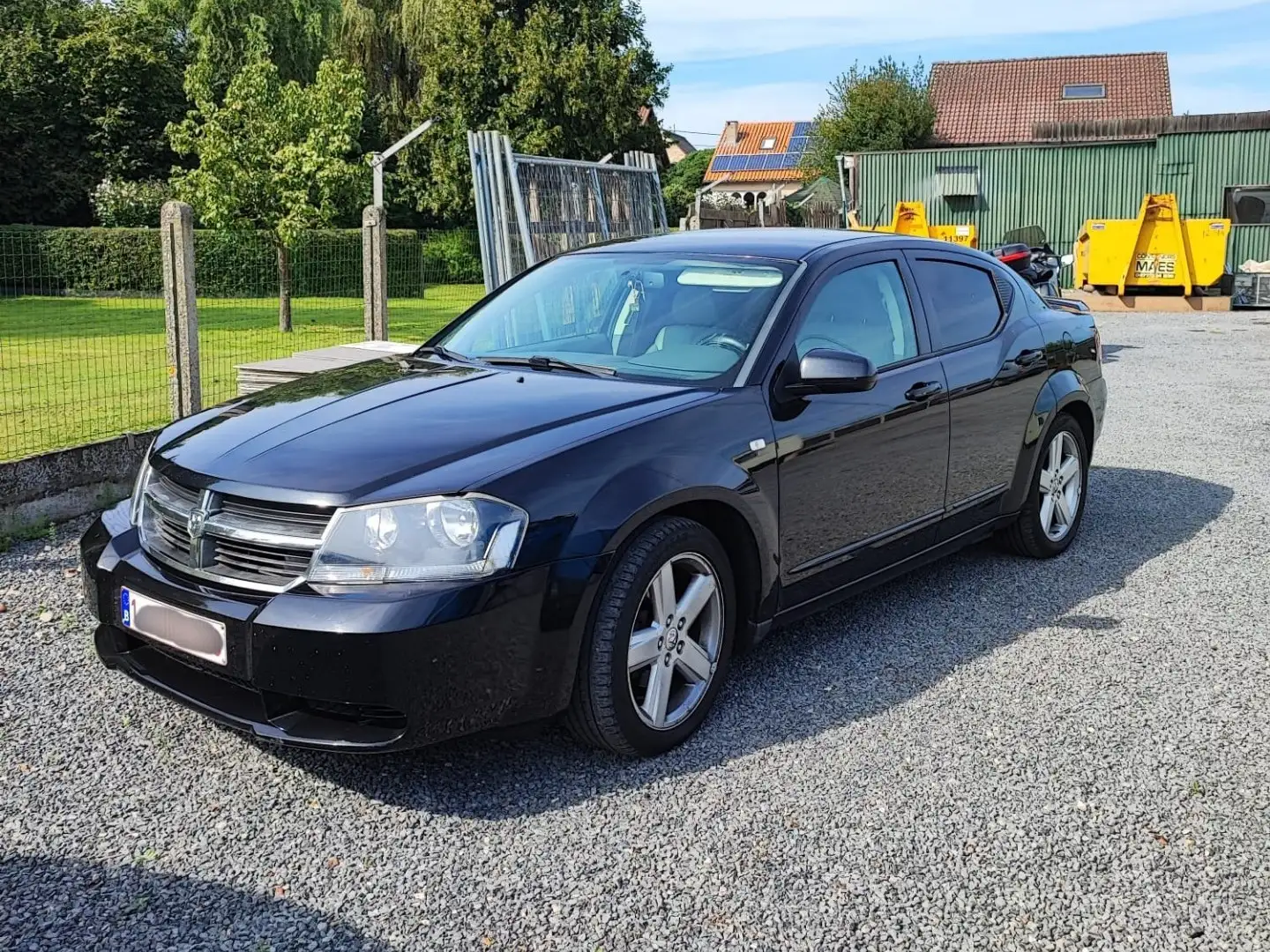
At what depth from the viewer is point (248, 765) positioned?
3.54m

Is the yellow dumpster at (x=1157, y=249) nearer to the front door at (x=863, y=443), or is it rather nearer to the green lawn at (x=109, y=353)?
the green lawn at (x=109, y=353)

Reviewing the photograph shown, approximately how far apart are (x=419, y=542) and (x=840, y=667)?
1893 mm

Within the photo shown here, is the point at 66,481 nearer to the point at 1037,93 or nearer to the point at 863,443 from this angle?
the point at 863,443

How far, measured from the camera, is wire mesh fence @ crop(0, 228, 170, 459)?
342 inches

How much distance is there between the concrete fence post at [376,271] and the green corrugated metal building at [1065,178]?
21.2m

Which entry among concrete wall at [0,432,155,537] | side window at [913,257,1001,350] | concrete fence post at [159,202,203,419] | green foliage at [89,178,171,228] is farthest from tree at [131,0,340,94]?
side window at [913,257,1001,350]

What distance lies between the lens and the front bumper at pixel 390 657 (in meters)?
3.02

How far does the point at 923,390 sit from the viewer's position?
468 centimetres

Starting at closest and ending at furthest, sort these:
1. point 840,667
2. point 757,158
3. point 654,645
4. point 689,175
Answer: point 654,645 < point 840,667 < point 757,158 < point 689,175

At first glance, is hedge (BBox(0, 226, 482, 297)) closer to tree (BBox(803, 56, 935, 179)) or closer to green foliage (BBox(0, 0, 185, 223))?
green foliage (BBox(0, 0, 185, 223))

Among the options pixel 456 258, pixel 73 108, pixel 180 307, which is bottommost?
pixel 180 307

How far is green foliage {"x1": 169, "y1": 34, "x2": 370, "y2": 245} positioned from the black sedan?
55.0ft

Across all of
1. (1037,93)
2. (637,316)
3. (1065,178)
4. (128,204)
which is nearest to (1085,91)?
(1037,93)

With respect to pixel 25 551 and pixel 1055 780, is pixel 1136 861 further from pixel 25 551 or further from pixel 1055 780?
pixel 25 551
